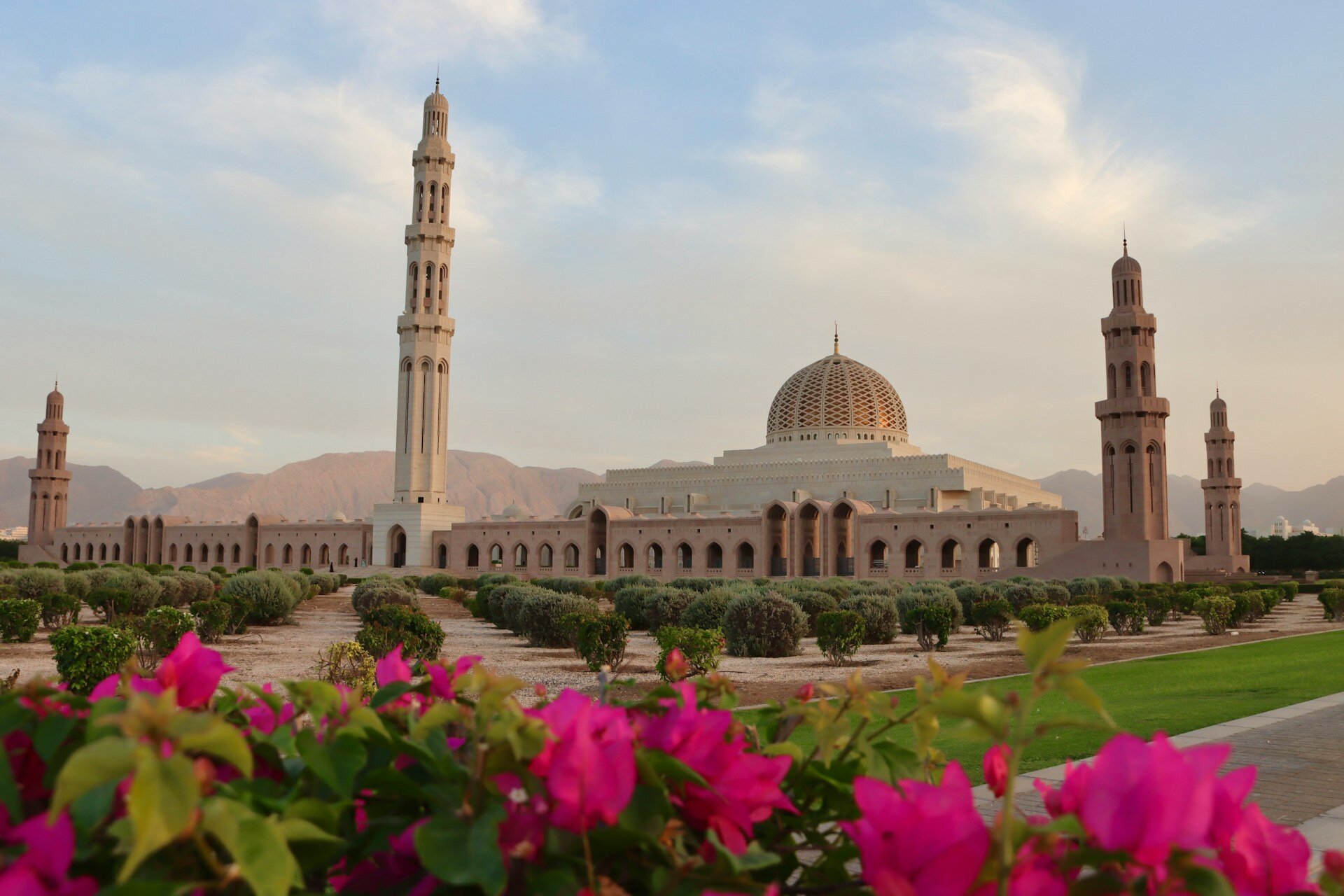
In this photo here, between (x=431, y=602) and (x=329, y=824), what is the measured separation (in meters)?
28.7

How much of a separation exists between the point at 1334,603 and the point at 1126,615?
7318 millimetres


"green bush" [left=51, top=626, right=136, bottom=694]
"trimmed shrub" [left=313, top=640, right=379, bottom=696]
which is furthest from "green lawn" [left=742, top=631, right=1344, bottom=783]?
"green bush" [left=51, top=626, right=136, bottom=694]

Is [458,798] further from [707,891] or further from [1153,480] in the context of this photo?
[1153,480]

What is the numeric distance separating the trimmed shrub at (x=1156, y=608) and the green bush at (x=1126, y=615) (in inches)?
78.8

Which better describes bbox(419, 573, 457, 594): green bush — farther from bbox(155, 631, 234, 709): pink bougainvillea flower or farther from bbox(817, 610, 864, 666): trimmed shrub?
bbox(155, 631, 234, 709): pink bougainvillea flower

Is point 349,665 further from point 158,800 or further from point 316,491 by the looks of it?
point 316,491

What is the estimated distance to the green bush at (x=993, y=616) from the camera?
16.8 meters

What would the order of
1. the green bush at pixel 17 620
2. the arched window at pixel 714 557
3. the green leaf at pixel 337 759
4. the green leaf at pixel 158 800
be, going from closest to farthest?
the green leaf at pixel 158 800 < the green leaf at pixel 337 759 < the green bush at pixel 17 620 < the arched window at pixel 714 557

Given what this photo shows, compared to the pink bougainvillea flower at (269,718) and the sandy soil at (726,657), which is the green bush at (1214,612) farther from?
the pink bougainvillea flower at (269,718)

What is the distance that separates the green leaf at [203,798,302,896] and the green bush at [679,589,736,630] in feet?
50.2

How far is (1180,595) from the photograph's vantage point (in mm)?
22281

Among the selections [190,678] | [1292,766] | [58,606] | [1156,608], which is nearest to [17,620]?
[58,606]

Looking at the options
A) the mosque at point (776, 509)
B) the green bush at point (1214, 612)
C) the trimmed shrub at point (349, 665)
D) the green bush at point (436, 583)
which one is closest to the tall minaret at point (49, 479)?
the mosque at point (776, 509)

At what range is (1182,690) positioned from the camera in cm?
897
